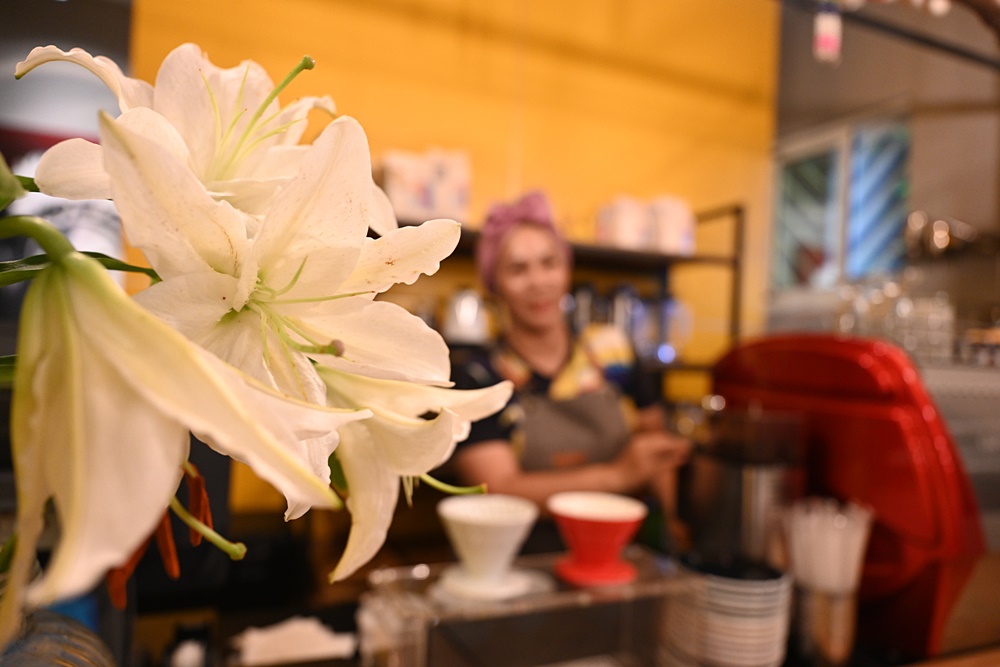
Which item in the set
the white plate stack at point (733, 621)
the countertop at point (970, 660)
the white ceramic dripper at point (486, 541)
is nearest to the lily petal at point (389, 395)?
the white ceramic dripper at point (486, 541)

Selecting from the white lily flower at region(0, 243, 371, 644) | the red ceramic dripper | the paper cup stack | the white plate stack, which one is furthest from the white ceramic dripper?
the white lily flower at region(0, 243, 371, 644)

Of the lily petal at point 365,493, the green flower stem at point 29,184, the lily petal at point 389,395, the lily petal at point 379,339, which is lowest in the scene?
the lily petal at point 365,493

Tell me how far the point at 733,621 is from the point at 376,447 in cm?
76

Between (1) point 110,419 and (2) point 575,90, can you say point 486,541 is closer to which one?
(1) point 110,419

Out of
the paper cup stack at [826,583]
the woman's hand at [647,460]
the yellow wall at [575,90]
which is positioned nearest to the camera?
the paper cup stack at [826,583]

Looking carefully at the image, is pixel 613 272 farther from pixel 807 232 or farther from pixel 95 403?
pixel 95 403

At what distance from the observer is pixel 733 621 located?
86cm

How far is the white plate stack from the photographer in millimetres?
862

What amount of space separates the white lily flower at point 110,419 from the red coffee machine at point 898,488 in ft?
3.85

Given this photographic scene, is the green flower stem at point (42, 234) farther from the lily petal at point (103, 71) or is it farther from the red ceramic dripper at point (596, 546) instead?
the red ceramic dripper at point (596, 546)

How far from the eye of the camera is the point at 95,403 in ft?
0.57

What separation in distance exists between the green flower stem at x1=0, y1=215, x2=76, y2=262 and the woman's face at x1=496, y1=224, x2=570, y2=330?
1.83 m

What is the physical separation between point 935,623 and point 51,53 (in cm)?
130

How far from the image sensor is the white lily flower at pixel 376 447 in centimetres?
27
